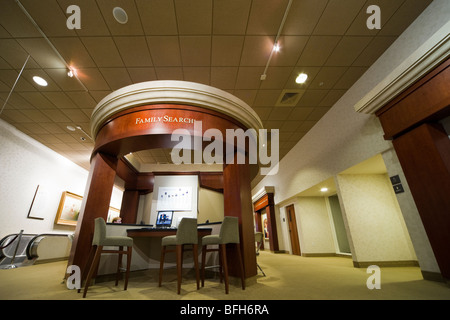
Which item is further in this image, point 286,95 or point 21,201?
point 21,201

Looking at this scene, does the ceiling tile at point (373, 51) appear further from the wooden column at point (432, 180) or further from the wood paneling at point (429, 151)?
the wooden column at point (432, 180)

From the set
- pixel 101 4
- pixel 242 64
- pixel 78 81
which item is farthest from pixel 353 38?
pixel 78 81

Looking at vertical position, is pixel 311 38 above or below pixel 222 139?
above

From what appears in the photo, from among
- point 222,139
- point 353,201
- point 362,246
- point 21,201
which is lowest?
point 362,246

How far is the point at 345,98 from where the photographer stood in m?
4.52

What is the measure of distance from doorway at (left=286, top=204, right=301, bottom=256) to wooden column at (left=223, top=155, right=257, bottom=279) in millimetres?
4931

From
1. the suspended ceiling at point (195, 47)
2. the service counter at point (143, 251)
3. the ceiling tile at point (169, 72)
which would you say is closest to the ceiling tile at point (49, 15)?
the suspended ceiling at point (195, 47)

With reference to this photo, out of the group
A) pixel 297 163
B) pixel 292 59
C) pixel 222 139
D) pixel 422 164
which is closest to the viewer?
pixel 422 164

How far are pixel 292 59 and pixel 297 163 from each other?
413 cm

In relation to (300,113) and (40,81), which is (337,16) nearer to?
(300,113)

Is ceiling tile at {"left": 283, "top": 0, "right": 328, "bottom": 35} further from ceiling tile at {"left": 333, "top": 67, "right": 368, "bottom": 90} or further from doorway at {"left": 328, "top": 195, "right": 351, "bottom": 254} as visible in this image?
doorway at {"left": 328, "top": 195, "right": 351, "bottom": 254}

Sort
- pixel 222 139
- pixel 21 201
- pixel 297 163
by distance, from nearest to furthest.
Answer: pixel 222 139
pixel 21 201
pixel 297 163

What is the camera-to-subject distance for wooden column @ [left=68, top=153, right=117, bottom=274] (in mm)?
2844

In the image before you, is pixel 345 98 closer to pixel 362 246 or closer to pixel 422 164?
pixel 422 164
